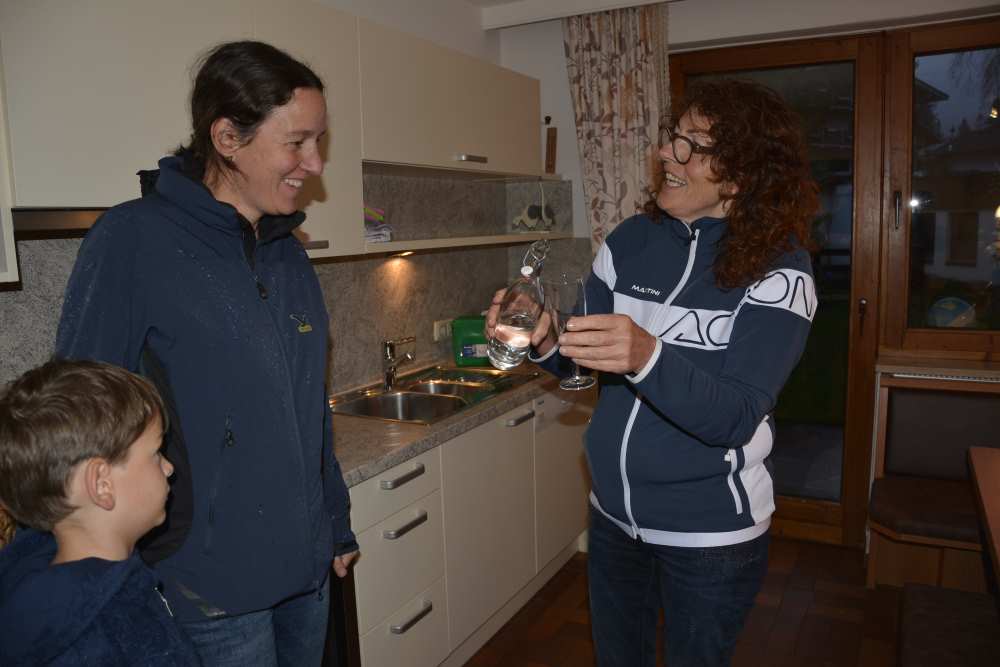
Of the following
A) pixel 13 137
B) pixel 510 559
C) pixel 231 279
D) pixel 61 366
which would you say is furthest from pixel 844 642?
pixel 13 137

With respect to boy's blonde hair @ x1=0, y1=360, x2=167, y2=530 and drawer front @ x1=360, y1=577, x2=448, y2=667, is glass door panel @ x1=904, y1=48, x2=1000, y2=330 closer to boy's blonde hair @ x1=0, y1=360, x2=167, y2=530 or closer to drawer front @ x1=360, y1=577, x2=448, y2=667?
drawer front @ x1=360, y1=577, x2=448, y2=667

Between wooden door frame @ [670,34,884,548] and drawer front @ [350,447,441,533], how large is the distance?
214 centimetres

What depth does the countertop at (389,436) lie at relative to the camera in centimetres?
206

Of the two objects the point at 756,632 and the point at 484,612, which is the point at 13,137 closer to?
the point at 484,612

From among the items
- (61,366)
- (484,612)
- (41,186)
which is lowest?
(484,612)

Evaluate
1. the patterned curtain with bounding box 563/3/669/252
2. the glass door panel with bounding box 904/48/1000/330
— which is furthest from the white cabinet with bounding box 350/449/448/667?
the glass door panel with bounding box 904/48/1000/330

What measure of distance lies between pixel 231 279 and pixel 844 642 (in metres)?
2.62

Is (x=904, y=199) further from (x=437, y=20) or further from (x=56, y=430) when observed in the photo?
(x=56, y=430)

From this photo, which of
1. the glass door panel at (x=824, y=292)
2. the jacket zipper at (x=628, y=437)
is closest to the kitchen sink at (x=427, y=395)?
the jacket zipper at (x=628, y=437)

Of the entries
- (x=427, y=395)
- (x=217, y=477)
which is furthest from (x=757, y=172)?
(x=427, y=395)

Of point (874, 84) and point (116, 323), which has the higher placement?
point (874, 84)

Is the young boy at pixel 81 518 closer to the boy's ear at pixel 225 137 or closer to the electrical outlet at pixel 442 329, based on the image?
the boy's ear at pixel 225 137

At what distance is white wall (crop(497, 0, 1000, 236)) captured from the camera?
10.2ft

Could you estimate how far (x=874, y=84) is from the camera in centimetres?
331
